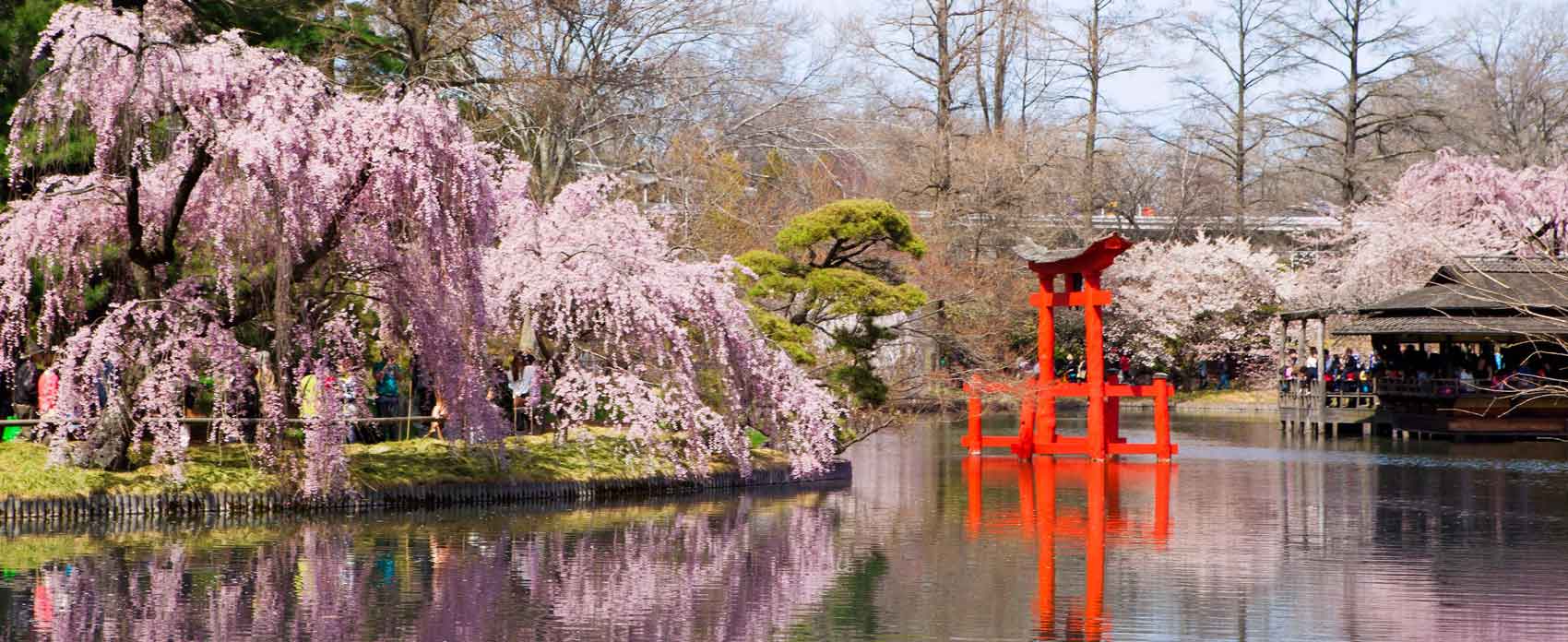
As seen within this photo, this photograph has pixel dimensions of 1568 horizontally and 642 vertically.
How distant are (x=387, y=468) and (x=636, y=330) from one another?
3653 mm

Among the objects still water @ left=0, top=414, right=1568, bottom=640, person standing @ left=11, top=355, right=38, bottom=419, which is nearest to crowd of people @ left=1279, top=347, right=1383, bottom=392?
still water @ left=0, top=414, right=1568, bottom=640

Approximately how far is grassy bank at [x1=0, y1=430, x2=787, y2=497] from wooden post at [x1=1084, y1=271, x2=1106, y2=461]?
579 centimetres

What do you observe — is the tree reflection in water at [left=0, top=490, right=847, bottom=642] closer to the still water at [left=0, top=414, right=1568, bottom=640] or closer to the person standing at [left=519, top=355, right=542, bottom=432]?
the still water at [left=0, top=414, right=1568, bottom=640]

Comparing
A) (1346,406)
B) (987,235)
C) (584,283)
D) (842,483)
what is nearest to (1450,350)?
(1346,406)

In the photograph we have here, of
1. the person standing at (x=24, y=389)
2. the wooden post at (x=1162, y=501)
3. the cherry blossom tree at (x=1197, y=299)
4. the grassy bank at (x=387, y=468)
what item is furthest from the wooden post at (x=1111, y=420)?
the cherry blossom tree at (x=1197, y=299)

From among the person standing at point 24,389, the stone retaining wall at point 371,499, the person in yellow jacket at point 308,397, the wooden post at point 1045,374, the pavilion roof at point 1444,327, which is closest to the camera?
the stone retaining wall at point 371,499

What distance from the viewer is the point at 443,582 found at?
12930 millimetres

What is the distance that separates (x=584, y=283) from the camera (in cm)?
2073

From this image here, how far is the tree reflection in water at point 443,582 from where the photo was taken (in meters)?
10.9

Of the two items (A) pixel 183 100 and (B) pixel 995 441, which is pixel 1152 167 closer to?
(B) pixel 995 441

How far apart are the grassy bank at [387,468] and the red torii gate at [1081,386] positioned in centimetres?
548

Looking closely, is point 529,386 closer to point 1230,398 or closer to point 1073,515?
point 1073,515

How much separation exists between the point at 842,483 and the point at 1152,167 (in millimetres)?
47438

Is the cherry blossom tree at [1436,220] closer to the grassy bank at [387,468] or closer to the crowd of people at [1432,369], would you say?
the crowd of people at [1432,369]
